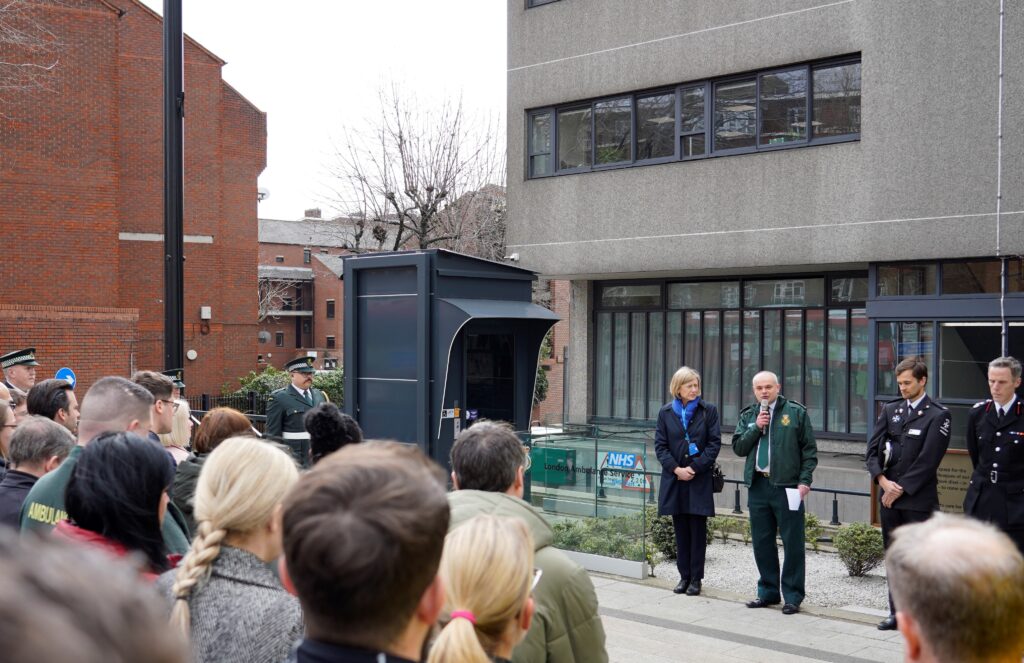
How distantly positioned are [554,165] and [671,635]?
13.3 metres

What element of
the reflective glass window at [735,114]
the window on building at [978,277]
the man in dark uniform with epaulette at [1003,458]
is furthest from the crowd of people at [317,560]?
the reflective glass window at [735,114]

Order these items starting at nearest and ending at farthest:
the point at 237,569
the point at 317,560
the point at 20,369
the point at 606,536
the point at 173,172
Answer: the point at 317,560, the point at 237,569, the point at 173,172, the point at 20,369, the point at 606,536

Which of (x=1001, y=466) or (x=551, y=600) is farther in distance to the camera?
(x=1001, y=466)

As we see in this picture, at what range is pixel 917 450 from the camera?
824cm

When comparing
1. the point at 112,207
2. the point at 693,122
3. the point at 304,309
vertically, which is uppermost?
the point at 693,122

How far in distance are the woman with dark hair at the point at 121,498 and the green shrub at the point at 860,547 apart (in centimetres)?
815

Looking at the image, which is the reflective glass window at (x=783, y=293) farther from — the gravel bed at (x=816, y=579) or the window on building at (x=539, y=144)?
the gravel bed at (x=816, y=579)

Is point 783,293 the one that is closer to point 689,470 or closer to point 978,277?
point 978,277

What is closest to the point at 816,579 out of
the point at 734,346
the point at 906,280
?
the point at 906,280

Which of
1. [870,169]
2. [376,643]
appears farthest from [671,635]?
[870,169]

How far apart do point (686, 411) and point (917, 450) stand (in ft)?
6.68

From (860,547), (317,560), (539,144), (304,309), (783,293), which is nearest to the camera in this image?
(317,560)

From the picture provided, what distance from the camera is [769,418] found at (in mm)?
8953

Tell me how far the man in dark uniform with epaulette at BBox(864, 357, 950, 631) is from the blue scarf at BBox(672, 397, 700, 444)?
1.68 meters
